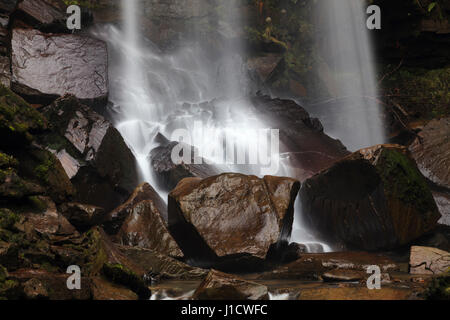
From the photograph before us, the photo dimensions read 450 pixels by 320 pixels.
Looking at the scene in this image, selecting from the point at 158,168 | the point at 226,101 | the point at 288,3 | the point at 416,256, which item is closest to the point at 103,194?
the point at 158,168

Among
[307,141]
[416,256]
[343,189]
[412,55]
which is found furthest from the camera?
[412,55]

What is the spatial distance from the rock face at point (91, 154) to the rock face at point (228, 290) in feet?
12.1

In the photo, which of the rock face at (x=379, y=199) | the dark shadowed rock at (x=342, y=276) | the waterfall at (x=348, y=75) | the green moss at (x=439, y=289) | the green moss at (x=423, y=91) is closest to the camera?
the green moss at (x=439, y=289)

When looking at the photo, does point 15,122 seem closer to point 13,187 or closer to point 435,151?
point 13,187

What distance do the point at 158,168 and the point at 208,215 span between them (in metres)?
2.89

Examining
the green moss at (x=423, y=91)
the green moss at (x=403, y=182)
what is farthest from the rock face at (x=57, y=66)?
the green moss at (x=423, y=91)

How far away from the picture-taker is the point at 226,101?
1373 centimetres

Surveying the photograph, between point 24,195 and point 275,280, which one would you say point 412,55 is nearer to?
point 275,280

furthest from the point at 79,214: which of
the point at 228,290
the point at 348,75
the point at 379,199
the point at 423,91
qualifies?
the point at 348,75

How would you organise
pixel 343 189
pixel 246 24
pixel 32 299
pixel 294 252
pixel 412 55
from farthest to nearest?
pixel 246 24 < pixel 412 55 < pixel 343 189 < pixel 294 252 < pixel 32 299

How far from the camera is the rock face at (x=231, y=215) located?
19.1 feet

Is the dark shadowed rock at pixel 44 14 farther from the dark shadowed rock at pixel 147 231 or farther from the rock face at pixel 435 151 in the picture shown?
the rock face at pixel 435 151

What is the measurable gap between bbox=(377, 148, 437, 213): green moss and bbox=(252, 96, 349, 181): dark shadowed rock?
286 centimetres

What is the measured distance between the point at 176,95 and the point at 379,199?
1023cm
